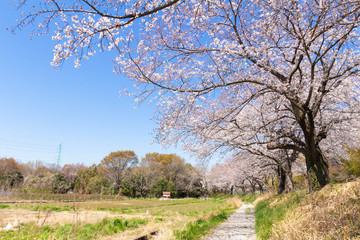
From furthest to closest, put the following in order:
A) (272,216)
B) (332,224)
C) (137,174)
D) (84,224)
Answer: (137,174), (272,216), (84,224), (332,224)

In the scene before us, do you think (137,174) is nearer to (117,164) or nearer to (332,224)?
(117,164)

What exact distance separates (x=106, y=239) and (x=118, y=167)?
45344 millimetres

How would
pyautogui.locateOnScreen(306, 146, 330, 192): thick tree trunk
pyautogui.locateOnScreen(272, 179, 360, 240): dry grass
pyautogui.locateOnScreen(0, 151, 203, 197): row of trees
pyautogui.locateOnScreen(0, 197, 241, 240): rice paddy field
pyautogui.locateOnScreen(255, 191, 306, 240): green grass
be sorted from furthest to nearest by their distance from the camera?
pyautogui.locateOnScreen(0, 151, 203, 197): row of trees → pyautogui.locateOnScreen(306, 146, 330, 192): thick tree trunk → pyautogui.locateOnScreen(255, 191, 306, 240): green grass → pyautogui.locateOnScreen(0, 197, 241, 240): rice paddy field → pyautogui.locateOnScreen(272, 179, 360, 240): dry grass

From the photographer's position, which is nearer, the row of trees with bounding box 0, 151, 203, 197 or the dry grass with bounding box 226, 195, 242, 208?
the dry grass with bounding box 226, 195, 242, 208

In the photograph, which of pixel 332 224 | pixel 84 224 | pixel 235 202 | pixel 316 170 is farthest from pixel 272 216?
pixel 235 202

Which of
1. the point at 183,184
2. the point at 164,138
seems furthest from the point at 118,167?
the point at 164,138

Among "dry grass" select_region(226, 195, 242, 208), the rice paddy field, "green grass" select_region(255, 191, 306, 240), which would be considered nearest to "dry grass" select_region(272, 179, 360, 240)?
"green grass" select_region(255, 191, 306, 240)

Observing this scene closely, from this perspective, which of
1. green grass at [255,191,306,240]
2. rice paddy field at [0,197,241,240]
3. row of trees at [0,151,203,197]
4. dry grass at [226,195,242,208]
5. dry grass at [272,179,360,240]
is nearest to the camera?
dry grass at [272,179,360,240]

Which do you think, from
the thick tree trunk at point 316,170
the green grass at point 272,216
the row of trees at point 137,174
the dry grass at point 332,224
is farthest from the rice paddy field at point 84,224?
the row of trees at point 137,174

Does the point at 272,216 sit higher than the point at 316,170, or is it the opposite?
the point at 316,170

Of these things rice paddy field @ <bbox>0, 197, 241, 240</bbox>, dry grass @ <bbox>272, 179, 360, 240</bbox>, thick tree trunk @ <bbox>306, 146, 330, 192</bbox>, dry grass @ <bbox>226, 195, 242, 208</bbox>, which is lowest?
dry grass @ <bbox>226, 195, 242, 208</bbox>

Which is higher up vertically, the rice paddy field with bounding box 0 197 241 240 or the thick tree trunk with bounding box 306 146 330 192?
the thick tree trunk with bounding box 306 146 330 192

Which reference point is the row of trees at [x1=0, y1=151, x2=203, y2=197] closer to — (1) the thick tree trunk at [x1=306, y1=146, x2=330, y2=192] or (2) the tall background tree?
(2) the tall background tree

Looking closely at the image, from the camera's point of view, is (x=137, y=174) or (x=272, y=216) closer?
(x=272, y=216)
